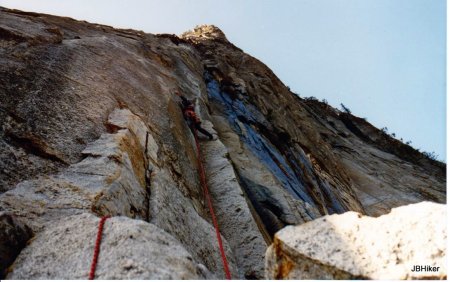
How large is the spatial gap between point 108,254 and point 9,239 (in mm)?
701

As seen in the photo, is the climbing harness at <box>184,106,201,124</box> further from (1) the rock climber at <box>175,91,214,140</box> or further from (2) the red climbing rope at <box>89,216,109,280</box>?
(2) the red climbing rope at <box>89,216,109,280</box>

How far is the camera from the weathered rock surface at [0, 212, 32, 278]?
2.58m

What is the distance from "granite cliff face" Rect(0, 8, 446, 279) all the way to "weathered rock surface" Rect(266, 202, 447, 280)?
27.9 inches

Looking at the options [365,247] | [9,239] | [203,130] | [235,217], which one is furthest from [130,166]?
[203,130]

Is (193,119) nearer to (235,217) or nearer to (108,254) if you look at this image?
(235,217)

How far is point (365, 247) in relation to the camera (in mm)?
2559

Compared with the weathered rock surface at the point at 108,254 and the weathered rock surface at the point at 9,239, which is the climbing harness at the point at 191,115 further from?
the weathered rock surface at the point at 9,239

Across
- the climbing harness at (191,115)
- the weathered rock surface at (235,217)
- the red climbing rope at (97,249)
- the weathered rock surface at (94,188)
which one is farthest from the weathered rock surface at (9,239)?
the climbing harness at (191,115)

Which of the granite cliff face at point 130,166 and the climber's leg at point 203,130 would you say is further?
the climber's leg at point 203,130

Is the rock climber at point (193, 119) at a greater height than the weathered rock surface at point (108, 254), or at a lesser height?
greater

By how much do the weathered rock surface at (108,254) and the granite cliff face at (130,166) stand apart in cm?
1

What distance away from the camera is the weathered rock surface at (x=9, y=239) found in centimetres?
258

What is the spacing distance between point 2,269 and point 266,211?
5173 mm

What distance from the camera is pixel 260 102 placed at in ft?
48.1
